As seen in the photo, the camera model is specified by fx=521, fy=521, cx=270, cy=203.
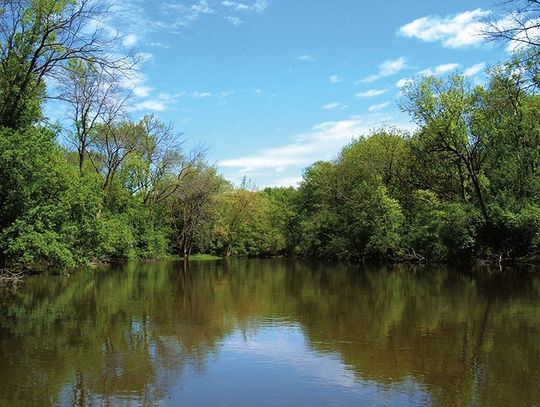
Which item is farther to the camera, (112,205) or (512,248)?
(112,205)

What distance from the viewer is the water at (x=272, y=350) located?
7934 mm

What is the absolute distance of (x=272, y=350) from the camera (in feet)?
36.8

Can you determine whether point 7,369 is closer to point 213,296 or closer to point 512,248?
point 213,296

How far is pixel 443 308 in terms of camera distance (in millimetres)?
16891

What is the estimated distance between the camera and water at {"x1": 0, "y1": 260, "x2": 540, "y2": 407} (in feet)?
26.0

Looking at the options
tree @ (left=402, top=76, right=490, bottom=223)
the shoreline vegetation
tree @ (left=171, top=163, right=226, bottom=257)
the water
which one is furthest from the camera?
tree @ (left=171, top=163, right=226, bottom=257)

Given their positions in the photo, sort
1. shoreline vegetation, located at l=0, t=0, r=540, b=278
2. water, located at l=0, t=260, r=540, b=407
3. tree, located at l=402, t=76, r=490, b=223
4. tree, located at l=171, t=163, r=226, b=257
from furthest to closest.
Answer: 1. tree, located at l=171, t=163, r=226, b=257
2. tree, located at l=402, t=76, r=490, b=223
3. shoreline vegetation, located at l=0, t=0, r=540, b=278
4. water, located at l=0, t=260, r=540, b=407

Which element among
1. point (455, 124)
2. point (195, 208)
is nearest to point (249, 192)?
point (195, 208)

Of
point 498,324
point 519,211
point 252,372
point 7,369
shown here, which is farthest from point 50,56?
point 519,211

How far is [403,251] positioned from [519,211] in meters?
11.6

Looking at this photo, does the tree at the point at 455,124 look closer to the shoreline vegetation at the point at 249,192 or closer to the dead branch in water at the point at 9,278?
the shoreline vegetation at the point at 249,192

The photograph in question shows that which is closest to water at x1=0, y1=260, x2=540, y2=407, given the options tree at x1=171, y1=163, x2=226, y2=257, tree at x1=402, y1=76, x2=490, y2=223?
tree at x1=402, y1=76, x2=490, y2=223

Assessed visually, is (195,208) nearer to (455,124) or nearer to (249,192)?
(249,192)

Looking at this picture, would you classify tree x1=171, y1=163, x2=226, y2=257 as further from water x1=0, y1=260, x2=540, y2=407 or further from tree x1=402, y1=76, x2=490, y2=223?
water x1=0, y1=260, x2=540, y2=407
